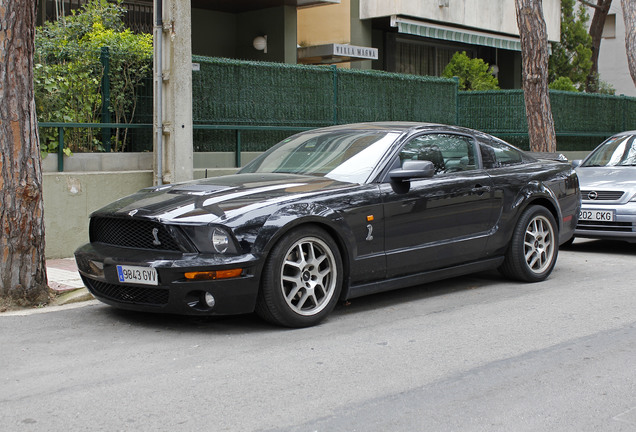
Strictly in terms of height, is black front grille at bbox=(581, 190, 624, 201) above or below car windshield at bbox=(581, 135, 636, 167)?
below

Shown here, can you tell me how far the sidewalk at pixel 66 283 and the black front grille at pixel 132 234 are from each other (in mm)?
968

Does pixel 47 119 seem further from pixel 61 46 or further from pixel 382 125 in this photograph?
pixel 382 125

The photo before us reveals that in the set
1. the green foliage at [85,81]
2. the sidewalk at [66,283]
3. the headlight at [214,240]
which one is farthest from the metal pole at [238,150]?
the headlight at [214,240]

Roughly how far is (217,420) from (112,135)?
23.5 ft

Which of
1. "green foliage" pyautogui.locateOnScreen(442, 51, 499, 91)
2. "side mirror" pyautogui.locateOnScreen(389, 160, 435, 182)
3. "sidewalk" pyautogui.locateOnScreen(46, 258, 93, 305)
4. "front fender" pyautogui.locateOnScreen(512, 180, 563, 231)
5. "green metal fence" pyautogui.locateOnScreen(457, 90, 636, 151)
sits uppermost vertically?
"green foliage" pyautogui.locateOnScreen(442, 51, 499, 91)

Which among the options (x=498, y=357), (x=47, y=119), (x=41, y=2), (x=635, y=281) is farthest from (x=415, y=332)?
(x=41, y=2)

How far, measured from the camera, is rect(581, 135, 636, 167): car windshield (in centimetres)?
1120

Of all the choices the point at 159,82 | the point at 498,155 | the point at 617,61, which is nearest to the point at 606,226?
the point at 498,155

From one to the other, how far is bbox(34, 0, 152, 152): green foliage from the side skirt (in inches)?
201

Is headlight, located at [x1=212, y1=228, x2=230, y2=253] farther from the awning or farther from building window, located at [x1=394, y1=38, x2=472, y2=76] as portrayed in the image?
building window, located at [x1=394, y1=38, x2=472, y2=76]

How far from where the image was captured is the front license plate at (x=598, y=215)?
995 centimetres

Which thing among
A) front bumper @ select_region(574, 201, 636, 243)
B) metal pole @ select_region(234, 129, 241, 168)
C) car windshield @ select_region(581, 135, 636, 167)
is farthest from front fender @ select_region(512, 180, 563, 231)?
metal pole @ select_region(234, 129, 241, 168)

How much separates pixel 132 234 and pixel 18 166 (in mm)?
1471

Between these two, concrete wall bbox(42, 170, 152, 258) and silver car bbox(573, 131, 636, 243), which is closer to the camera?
concrete wall bbox(42, 170, 152, 258)
